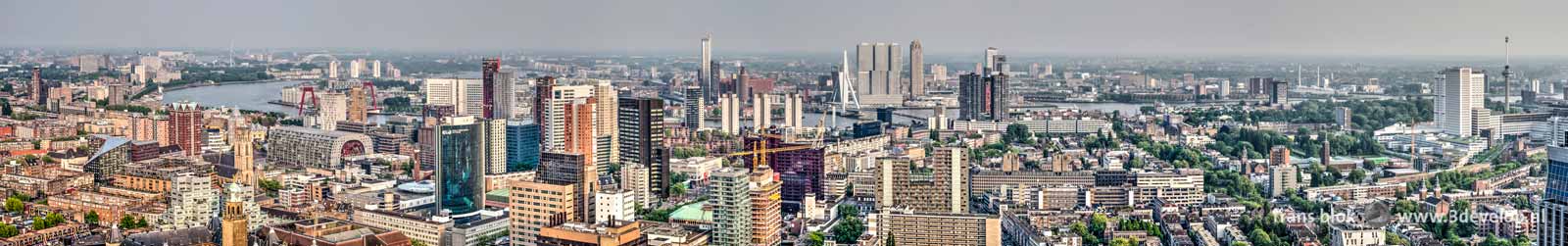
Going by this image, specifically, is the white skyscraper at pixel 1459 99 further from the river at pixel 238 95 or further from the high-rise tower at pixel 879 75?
the river at pixel 238 95

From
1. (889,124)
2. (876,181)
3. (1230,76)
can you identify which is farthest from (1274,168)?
(1230,76)

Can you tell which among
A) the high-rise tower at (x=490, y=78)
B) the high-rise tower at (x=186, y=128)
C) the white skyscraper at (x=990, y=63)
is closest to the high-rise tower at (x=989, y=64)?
the white skyscraper at (x=990, y=63)

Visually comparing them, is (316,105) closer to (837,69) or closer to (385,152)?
(385,152)

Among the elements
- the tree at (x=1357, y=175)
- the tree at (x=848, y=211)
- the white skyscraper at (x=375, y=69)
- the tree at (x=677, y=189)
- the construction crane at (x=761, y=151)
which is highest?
A: the white skyscraper at (x=375, y=69)

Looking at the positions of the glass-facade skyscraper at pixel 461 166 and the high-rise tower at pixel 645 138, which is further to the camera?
the high-rise tower at pixel 645 138

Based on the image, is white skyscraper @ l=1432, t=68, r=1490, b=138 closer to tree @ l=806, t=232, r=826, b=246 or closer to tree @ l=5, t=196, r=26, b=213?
tree @ l=806, t=232, r=826, b=246
